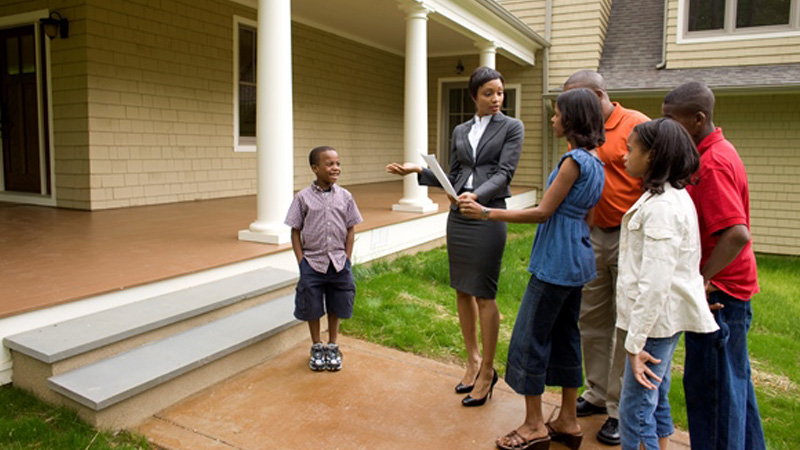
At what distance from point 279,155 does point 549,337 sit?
9.71 feet

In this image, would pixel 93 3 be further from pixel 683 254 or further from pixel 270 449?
pixel 683 254

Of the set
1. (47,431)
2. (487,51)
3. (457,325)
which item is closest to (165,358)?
(47,431)

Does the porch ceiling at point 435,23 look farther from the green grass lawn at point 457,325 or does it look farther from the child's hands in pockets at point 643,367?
the child's hands in pockets at point 643,367

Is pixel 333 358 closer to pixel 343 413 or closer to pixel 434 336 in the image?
pixel 343 413

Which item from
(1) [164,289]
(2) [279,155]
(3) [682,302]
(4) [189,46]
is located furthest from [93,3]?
(3) [682,302]

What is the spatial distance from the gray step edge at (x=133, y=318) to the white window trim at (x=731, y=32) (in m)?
8.18

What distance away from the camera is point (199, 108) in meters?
7.46

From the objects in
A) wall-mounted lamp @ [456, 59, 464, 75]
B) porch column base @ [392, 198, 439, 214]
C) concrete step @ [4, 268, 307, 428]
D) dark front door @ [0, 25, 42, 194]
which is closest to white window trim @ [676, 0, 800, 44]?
wall-mounted lamp @ [456, 59, 464, 75]

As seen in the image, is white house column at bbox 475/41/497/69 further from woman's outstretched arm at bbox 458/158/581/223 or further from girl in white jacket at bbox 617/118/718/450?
girl in white jacket at bbox 617/118/718/450

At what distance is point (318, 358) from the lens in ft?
11.0

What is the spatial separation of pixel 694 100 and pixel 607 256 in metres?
0.82

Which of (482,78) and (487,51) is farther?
(487,51)

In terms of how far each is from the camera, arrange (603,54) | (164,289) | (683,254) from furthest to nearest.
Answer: (603,54)
(164,289)
(683,254)

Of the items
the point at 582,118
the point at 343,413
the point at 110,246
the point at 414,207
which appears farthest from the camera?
the point at 414,207
